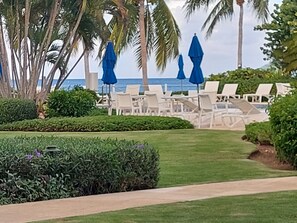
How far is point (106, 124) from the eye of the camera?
1859cm

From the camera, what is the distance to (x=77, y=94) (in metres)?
22.1

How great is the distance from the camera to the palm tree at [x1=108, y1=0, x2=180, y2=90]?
1217 inches

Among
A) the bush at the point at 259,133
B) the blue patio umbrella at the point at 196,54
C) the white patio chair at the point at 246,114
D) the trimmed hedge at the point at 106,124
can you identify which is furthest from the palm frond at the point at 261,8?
the bush at the point at 259,133

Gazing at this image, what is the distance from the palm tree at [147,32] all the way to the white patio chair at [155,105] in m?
8.74

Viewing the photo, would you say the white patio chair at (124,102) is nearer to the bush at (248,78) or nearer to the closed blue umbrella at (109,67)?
the closed blue umbrella at (109,67)

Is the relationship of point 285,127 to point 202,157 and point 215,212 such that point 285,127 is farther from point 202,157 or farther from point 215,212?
point 215,212

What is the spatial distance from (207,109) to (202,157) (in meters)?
6.43

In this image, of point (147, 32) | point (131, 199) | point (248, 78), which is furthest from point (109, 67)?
point (131, 199)

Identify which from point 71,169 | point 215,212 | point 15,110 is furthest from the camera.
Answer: point 15,110

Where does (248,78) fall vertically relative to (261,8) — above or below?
below

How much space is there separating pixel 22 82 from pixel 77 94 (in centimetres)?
281

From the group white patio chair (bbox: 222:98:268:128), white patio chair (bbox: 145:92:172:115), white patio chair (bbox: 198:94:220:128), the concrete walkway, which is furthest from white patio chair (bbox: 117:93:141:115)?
the concrete walkway

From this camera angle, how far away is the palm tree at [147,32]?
1217 inches

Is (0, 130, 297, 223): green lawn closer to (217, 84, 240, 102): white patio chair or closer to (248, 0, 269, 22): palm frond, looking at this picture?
(217, 84, 240, 102): white patio chair
